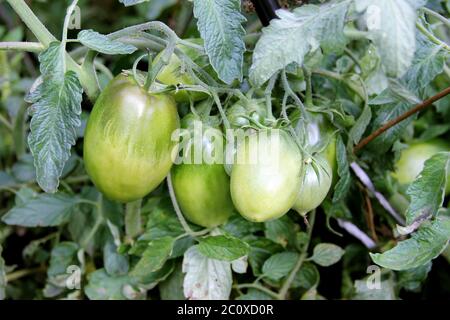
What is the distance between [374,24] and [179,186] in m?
0.29

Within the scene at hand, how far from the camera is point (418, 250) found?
620 mm

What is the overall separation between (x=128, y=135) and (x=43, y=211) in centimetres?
31

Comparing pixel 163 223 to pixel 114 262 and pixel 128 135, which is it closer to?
pixel 114 262

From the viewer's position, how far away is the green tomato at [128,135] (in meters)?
0.62

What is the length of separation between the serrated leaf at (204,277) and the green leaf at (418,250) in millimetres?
202

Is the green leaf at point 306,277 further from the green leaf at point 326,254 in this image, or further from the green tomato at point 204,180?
the green tomato at point 204,180

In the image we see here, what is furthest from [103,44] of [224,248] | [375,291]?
[375,291]

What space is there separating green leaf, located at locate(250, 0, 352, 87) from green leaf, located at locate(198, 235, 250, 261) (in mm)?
205

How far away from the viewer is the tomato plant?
59 cm

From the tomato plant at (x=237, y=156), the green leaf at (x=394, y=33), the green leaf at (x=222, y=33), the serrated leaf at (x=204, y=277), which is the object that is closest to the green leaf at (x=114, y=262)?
the tomato plant at (x=237, y=156)

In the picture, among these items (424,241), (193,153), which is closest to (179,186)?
(193,153)

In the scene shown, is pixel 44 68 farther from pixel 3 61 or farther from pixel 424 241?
pixel 3 61

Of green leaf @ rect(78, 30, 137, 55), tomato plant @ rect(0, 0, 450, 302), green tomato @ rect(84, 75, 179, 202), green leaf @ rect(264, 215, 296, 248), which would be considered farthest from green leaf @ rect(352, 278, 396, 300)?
green leaf @ rect(78, 30, 137, 55)

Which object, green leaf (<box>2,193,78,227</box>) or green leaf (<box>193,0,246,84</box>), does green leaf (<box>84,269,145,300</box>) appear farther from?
green leaf (<box>193,0,246,84</box>)
